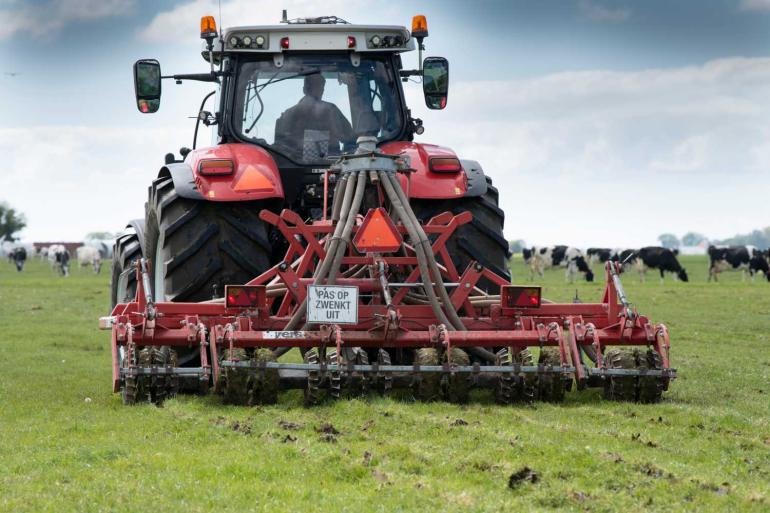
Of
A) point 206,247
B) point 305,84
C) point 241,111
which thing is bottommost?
point 206,247

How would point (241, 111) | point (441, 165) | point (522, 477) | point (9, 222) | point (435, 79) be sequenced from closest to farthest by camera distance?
point (522, 477)
point (441, 165)
point (241, 111)
point (435, 79)
point (9, 222)

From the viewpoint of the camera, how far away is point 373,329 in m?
8.17

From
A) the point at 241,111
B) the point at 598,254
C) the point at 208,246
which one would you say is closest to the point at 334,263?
the point at 208,246

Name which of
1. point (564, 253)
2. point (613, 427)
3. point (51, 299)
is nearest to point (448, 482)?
point (613, 427)

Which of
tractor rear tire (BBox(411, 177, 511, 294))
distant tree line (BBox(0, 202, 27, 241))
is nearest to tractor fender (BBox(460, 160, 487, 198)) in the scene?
tractor rear tire (BBox(411, 177, 511, 294))

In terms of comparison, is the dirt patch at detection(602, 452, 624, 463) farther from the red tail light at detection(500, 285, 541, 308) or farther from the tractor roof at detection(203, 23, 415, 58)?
the tractor roof at detection(203, 23, 415, 58)

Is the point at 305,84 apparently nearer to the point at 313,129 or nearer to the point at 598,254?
the point at 313,129

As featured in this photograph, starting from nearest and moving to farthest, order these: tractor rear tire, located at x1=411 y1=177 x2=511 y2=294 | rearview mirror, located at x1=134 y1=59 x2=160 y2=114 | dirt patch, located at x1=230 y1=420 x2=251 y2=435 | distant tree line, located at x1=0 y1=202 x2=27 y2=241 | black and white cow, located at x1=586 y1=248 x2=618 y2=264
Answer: dirt patch, located at x1=230 y1=420 x2=251 y2=435 → tractor rear tire, located at x1=411 y1=177 x2=511 y2=294 → rearview mirror, located at x1=134 y1=59 x2=160 y2=114 → black and white cow, located at x1=586 y1=248 x2=618 y2=264 → distant tree line, located at x1=0 y1=202 x2=27 y2=241

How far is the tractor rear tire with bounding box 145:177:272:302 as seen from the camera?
8992mm

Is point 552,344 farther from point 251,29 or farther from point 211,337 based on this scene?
point 251,29

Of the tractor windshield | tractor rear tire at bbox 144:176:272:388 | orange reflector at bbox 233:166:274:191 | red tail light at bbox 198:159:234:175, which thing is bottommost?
tractor rear tire at bbox 144:176:272:388

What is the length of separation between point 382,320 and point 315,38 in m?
3.15

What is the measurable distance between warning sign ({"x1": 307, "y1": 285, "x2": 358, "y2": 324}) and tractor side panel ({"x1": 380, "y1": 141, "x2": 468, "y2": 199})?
136cm

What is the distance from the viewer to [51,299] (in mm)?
27688
